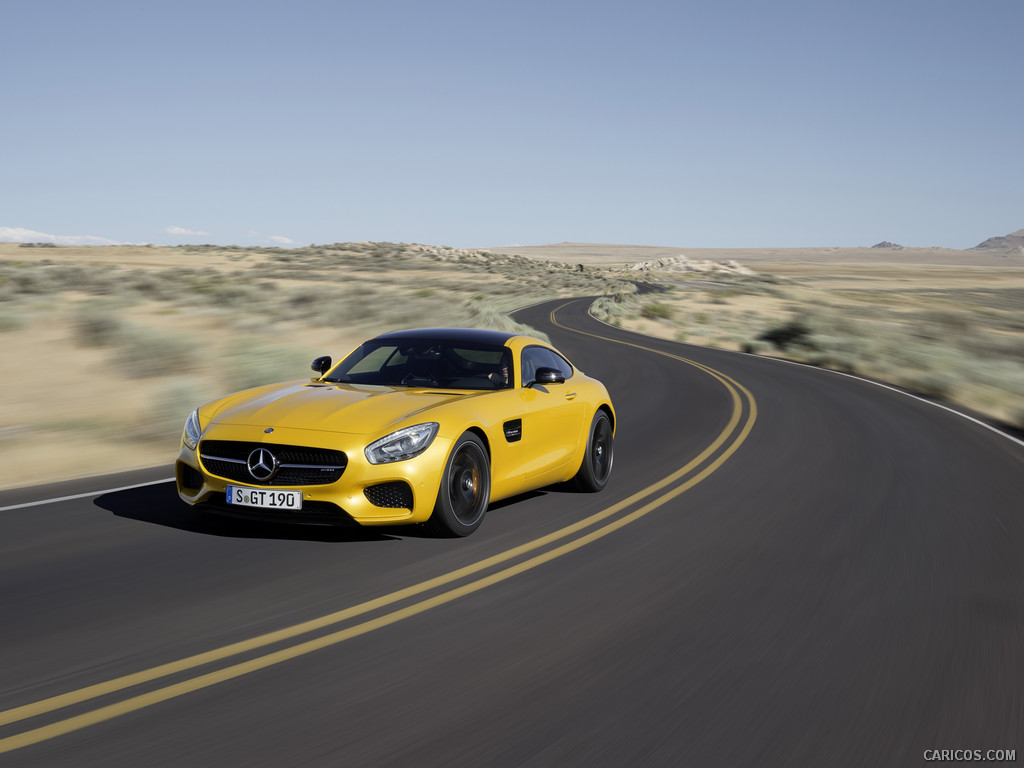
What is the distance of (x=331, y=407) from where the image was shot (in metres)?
7.07

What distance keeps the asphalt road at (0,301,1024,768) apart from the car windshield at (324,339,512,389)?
1155 mm

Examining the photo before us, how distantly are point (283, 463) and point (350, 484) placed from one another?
50 centimetres

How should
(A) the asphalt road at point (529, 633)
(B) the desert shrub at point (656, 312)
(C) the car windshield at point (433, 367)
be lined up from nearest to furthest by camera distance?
(A) the asphalt road at point (529, 633)
(C) the car windshield at point (433, 367)
(B) the desert shrub at point (656, 312)

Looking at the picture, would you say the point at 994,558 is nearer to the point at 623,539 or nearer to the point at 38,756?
the point at 623,539

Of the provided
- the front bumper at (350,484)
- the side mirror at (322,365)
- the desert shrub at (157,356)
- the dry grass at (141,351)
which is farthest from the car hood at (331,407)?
the desert shrub at (157,356)

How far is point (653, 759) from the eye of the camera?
3775mm

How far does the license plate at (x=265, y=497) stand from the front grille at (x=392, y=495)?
484 millimetres

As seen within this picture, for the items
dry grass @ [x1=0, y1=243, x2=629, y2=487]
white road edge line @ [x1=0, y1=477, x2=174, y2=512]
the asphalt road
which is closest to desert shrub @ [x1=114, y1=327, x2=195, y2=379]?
dry grass @ [x1=0, y1=243, x2=629, y2=487]

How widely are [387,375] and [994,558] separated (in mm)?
4892

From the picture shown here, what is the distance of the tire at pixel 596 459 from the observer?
901 centimetres

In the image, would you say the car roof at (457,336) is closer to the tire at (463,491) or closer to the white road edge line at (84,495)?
the tire at (463,491)

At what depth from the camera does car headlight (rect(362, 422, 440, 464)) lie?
6.55m

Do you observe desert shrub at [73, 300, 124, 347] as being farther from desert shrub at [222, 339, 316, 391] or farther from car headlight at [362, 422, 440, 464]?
car headlight at [362, 422, 440, 464]

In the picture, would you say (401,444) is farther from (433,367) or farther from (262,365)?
(262,365)
